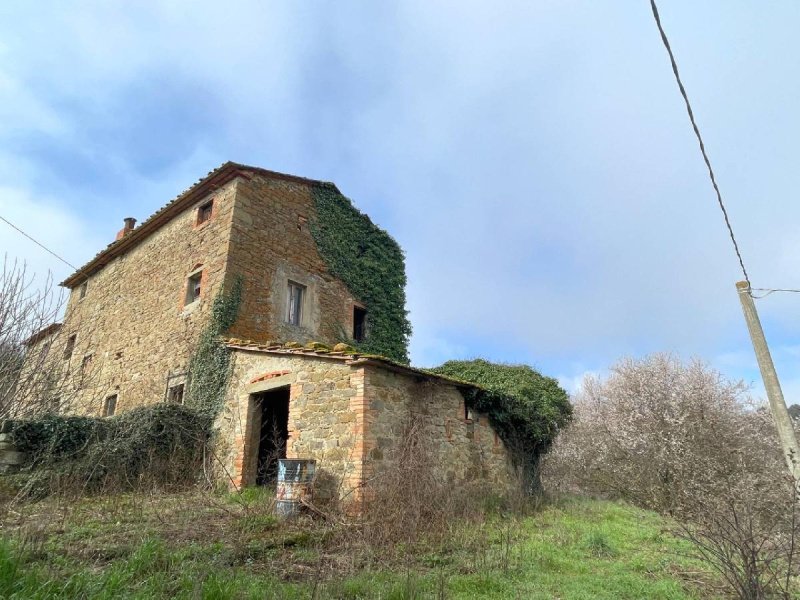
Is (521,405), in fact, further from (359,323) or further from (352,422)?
(359,323)

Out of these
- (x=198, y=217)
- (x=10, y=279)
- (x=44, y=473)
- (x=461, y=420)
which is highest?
(x=198, y=217)

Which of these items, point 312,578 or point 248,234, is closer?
point 312,578

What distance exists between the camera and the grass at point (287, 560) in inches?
162

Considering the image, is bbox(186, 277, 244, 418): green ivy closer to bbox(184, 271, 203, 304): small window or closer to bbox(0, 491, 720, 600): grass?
bbox(184, 271, 203, 304): small window

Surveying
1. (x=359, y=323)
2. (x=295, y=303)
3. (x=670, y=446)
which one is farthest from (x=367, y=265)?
(x=670, y=446)

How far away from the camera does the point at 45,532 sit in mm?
5297

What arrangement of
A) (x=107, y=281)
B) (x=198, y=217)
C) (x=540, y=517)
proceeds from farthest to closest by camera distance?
(x=107, y=281) < (x=198, y=217) < (x=540, y=517)

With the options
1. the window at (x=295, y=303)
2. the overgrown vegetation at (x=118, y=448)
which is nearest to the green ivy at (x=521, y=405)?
the window at (x=295, y=303)

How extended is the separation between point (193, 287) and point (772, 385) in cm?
1327

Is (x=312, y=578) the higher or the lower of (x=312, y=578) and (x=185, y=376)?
the lower

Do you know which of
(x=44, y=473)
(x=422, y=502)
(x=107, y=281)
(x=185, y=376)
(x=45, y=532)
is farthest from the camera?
(x=107, y=281)

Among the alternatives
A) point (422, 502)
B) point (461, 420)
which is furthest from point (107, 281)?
point (422, 502)

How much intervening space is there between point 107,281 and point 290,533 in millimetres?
14792

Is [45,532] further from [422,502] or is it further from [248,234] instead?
[248,234]
